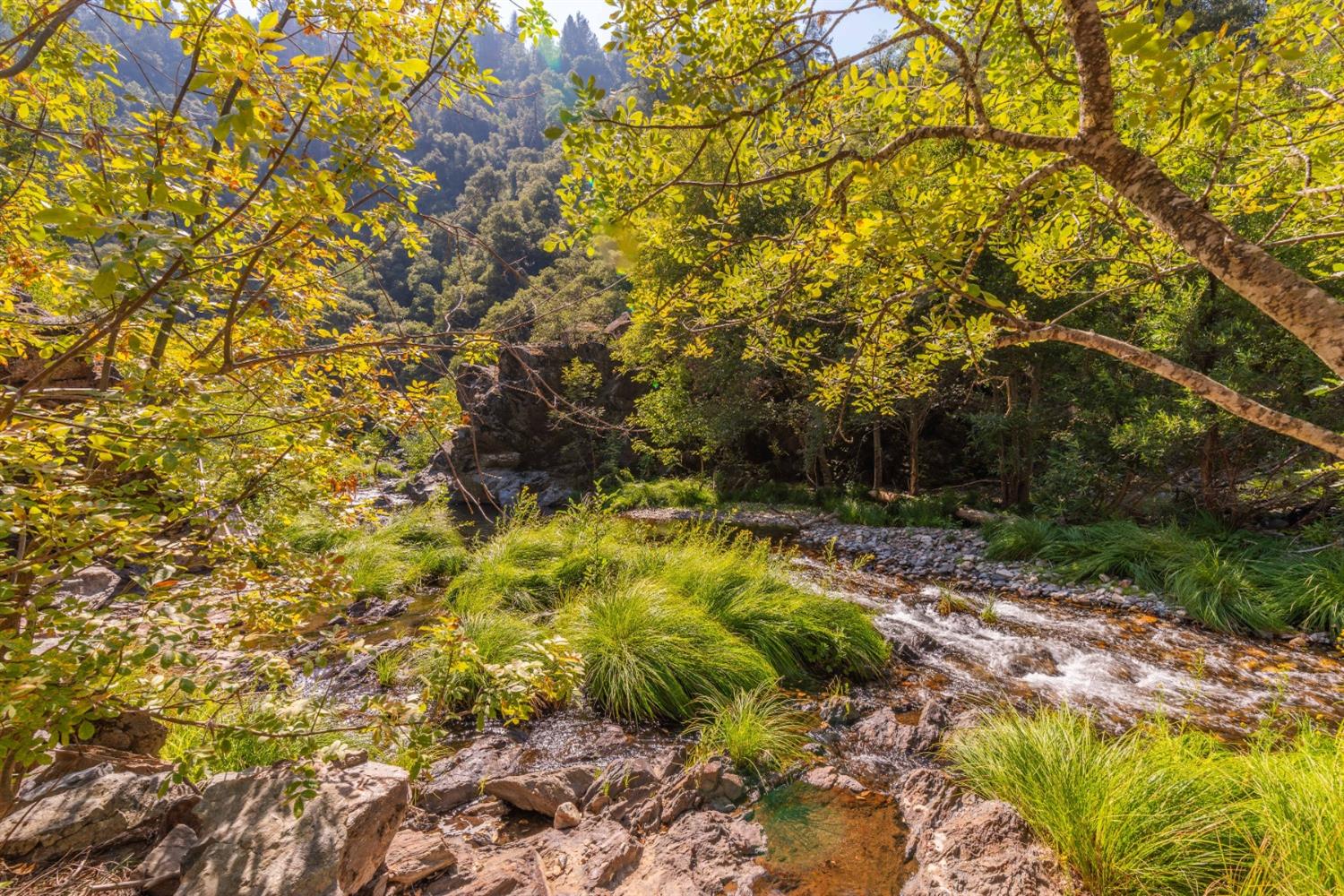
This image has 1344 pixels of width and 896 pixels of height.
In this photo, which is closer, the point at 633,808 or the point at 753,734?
the point at 633,808

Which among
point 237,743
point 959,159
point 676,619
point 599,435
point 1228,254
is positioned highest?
point 959,159

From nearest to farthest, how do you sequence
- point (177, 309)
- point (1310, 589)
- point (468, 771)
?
point (177, 309), point (468, 771), point (1310, 589)

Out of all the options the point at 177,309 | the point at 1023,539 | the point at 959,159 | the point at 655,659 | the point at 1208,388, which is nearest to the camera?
the point at 177,309

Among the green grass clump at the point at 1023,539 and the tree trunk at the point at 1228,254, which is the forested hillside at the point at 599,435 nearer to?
the tree trunk at the point at 1228,254

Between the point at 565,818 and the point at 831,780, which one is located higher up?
the point at 565,818

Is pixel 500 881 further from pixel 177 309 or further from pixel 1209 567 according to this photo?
pixel 1209 567

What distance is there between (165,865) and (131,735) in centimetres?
122

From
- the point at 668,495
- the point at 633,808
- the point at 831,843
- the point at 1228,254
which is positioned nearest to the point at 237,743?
the point at 633,808

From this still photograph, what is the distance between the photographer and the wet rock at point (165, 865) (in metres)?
2.00

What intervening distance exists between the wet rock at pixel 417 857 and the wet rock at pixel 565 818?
0.51 meters

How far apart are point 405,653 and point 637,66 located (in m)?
5.20

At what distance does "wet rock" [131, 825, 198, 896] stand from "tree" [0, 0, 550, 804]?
54 centimetres

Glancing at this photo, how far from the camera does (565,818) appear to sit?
2967 mm

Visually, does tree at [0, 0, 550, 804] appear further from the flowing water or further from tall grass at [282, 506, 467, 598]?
the flowing water
